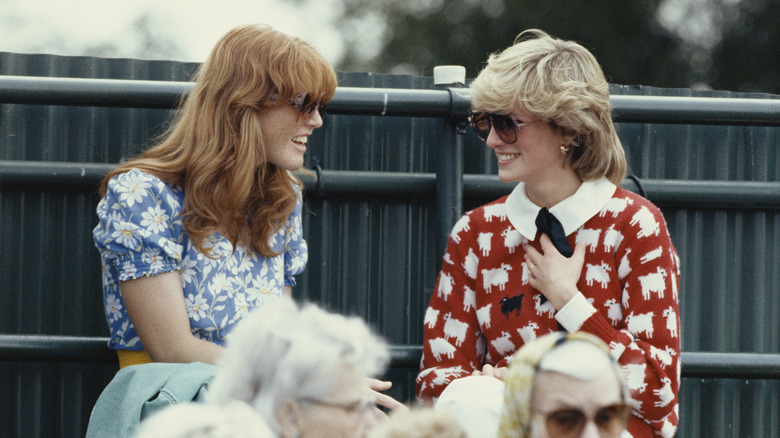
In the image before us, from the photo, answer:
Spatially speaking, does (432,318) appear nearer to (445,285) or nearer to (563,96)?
(445,285)

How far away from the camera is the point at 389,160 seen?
3.82m

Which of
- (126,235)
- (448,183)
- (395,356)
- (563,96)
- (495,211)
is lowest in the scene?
(395,356)

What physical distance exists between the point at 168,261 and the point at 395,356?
37.9 inches

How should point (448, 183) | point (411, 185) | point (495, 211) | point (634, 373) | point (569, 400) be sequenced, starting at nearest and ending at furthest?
point (569, 400) < point (634, 373) < point (495, 211) < point (448, 183) < point (411, 185)

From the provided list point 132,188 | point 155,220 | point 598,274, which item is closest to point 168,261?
point 155,220

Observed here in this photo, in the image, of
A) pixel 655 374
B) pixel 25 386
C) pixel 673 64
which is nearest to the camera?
pixel 655 374

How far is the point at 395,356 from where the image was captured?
11.8 feet

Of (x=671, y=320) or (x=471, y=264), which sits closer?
(x=671, y=320)

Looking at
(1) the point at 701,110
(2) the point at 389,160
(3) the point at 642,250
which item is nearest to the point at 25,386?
(2) the point at 389,160

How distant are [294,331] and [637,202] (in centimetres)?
163

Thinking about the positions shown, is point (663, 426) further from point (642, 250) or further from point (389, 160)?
point (389, 160)

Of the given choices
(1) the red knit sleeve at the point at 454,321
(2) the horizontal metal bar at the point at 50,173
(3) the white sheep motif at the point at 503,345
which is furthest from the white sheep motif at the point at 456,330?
(2) the horizontal metal bar at the point at 50,173

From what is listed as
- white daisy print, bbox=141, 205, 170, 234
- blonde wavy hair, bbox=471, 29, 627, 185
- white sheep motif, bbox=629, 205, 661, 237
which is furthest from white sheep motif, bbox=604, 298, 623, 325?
white daisy print, bbox=141, 205, 170, 234

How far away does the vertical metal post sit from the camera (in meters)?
3.59
